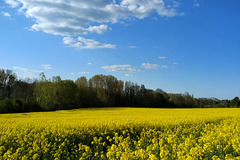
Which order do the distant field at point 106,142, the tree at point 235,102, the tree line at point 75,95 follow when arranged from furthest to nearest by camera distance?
the tree at point 235,102 < the tree line at point 75,95 < the distant field at point 106,142

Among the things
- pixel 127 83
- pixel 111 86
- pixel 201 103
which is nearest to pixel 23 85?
pixel 111 86

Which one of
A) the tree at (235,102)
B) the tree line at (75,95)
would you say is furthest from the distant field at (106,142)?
the tree at (235,102)

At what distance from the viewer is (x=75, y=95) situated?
1854 inches

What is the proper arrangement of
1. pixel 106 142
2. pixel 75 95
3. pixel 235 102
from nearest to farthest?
pixel 106 142 < pixel 75 95 < pixel 235 102

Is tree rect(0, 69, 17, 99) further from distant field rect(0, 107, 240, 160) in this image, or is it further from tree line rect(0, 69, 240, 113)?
distant field rect(0, 107, 240, 160)

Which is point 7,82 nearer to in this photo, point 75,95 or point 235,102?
point 75,95

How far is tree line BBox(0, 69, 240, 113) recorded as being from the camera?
4114 cm

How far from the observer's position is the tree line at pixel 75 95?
41.1 meters

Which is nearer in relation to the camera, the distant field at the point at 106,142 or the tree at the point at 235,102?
the distant field at the point at 106,142

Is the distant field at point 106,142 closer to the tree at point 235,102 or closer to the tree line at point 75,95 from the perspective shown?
the tree line at point 75,95

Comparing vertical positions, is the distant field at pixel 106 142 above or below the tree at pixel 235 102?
below

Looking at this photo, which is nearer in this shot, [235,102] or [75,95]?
[75,95]

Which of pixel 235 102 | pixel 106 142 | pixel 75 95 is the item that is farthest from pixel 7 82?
pixel 235 102

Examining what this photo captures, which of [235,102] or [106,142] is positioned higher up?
[235,102]
